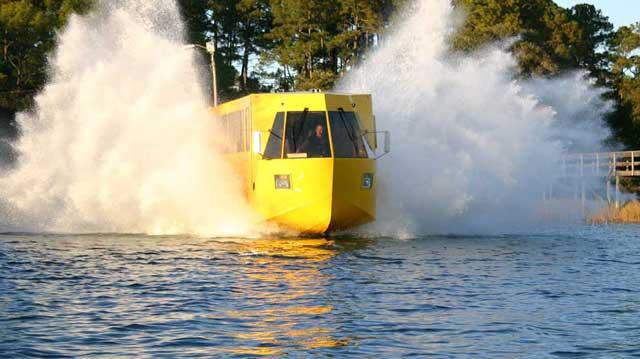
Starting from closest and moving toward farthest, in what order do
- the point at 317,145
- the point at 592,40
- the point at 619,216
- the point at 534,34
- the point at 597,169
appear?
1. the point at 317,145
2. the point at 619,216
3. the point at 597,169
4. the point at 534,34
5. the point at 592,40

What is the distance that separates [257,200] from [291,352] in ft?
50.1

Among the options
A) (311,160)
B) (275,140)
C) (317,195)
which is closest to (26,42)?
(275,140)

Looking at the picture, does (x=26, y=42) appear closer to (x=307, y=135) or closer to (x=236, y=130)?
(x=236, y=130)

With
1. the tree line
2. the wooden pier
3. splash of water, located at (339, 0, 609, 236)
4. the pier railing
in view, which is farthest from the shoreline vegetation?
the tree line

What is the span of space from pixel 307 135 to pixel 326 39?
5803 centimetres

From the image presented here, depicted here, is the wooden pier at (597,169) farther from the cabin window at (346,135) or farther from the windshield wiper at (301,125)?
the windshield wiper at (301,125)

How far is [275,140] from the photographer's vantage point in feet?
95.8

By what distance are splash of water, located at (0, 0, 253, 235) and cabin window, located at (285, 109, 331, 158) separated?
2.73 m

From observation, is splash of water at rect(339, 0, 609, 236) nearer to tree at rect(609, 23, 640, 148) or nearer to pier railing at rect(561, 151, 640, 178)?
pier railing at rect(561, 151, 640, 178)

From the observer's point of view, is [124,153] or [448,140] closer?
[124,153]

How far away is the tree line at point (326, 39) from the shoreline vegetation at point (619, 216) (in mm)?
26855

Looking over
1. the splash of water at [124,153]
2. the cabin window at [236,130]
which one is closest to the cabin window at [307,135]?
the cabin window at [236,130]

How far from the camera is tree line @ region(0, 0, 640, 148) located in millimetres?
75938

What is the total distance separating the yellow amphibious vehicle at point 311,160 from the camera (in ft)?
93.0
